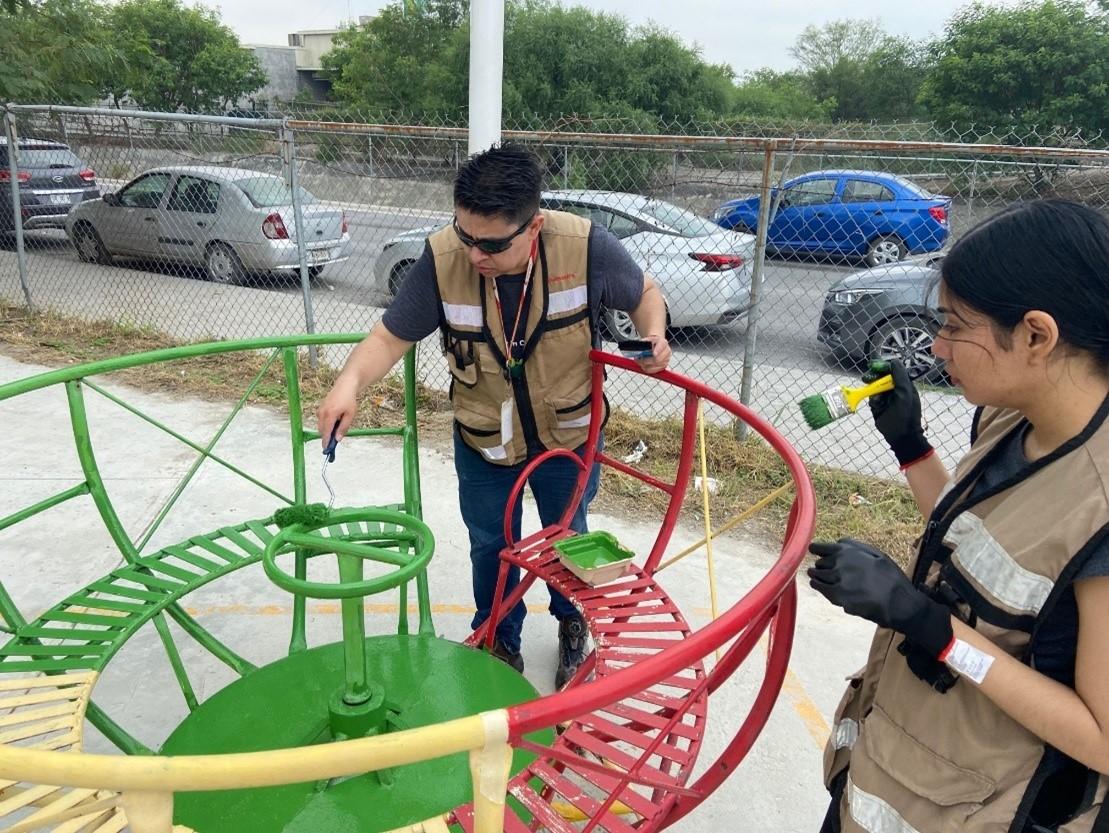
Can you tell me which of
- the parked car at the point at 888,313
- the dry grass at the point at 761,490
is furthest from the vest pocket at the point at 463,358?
the parked car at the point at 888,313

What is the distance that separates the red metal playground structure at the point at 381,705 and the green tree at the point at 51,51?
23.1 ft

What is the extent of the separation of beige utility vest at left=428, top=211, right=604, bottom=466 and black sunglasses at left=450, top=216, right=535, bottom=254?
0.12 meters

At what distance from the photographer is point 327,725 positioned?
6.82 feet

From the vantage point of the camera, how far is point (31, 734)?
1.60m

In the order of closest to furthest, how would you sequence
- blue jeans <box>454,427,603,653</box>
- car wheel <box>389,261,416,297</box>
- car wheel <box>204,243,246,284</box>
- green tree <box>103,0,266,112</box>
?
1. blue jeans <box>454,427,603,653</box>
2. car wheel <box>389,261,416,297</box>
3. car wheel <box>204,243,246,284</box>
4. green tree <box>103,0,266,112</box>

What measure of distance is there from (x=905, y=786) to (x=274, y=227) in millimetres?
7795

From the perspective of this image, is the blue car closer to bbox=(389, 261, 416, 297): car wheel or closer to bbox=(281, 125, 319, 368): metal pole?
bbox=(389, 261, 416, 297): car wheel

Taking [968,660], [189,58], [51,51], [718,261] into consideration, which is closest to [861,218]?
[718,261]

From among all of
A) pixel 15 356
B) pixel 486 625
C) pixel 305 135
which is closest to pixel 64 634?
pixel 486 625

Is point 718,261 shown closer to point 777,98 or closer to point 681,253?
point 681,253

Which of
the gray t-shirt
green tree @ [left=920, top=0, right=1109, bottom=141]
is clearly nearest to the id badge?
the gray t-shirt

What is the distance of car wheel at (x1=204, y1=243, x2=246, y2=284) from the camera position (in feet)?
27.5

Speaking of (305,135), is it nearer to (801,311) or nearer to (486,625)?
(486,625)

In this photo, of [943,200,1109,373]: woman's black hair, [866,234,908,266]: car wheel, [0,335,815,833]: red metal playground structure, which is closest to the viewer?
[0,335,815,833]: red metal playground structure
